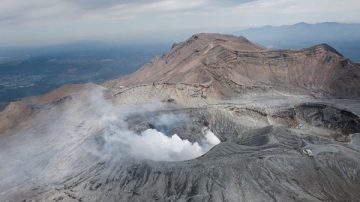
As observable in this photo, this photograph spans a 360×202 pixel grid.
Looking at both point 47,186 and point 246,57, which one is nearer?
point 47,186

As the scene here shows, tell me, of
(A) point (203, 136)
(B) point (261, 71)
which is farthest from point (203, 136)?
(B) point (261, 71)

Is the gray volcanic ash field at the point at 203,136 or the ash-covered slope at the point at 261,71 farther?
the ash-covered slope at the point at 261,71

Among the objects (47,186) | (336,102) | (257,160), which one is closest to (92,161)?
(47,186)

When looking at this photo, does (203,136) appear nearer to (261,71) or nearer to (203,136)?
(203,136)

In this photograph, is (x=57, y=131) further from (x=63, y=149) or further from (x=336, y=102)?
(x=336, y=102)
